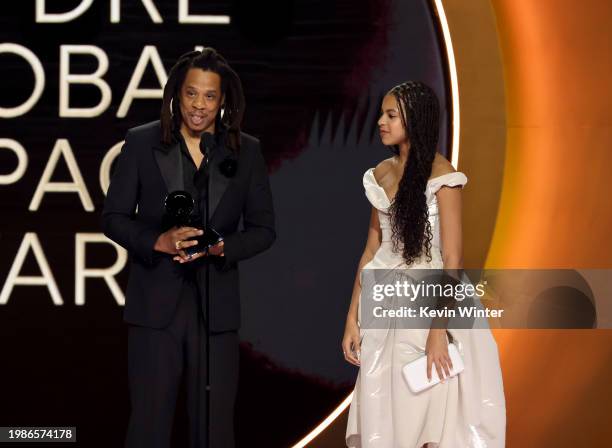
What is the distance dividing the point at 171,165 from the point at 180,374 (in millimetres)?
766

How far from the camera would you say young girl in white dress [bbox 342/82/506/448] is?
337cm

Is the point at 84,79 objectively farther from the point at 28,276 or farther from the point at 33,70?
the point at 28,276

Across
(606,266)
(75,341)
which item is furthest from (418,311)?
(75,341)

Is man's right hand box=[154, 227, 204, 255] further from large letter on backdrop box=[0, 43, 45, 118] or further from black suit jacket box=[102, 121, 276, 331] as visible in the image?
large letter on backdrop box=[0, 43, 45, 118]

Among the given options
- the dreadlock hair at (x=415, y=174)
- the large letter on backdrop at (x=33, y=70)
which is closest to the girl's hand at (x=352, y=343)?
the dreadlock hair at (x=415, y=174)

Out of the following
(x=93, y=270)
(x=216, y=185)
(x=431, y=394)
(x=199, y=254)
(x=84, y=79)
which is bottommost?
(x=431, y=394)

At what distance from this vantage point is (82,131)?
4.52m

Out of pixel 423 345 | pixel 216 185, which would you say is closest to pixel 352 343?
pixel 423 345

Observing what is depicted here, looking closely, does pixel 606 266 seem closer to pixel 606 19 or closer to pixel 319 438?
pixel 606 19

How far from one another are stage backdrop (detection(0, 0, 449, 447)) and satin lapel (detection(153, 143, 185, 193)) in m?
0.99

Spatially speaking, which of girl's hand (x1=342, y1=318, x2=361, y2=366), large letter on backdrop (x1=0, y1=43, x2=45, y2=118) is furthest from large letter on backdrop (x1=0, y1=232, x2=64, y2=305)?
girl's hand (x1=342, y1=318, x2=361, y2=366)

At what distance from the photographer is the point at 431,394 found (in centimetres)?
339

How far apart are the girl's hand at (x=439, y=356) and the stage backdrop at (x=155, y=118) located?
4.03ft

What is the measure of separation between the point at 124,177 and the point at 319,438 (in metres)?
1.73
